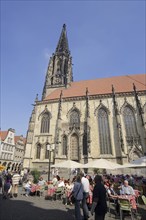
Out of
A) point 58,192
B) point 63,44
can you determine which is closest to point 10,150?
point 63,44

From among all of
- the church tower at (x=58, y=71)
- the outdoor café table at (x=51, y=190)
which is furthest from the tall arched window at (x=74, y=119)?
the outdoor café table at (x=51, y=190)

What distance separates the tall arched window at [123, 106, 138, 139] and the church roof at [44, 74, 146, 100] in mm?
3825

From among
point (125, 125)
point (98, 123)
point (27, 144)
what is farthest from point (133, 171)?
point (27, 144)

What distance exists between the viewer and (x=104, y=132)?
22.8 meters

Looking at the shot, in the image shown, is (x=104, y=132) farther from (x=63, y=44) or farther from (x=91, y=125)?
(x=63, y=44)

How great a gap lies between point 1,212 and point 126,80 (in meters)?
28.8

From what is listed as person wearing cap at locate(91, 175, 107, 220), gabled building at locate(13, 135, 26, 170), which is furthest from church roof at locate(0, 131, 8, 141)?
person wearing cap at locate(91, 175, 107, 220)

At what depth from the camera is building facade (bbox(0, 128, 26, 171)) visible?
114 feet

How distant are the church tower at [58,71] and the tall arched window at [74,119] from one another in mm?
8994

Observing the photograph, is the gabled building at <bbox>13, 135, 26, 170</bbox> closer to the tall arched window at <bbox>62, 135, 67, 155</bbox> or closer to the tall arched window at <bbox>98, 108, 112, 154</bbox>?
the tall arched window at <bbox>62, 135, 67, 155</bbox>

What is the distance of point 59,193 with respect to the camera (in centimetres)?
852

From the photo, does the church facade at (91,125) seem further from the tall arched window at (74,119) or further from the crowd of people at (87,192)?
the crowd of people at (87,192)

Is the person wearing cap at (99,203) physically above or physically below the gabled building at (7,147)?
below

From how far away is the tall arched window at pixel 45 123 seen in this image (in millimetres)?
25669
